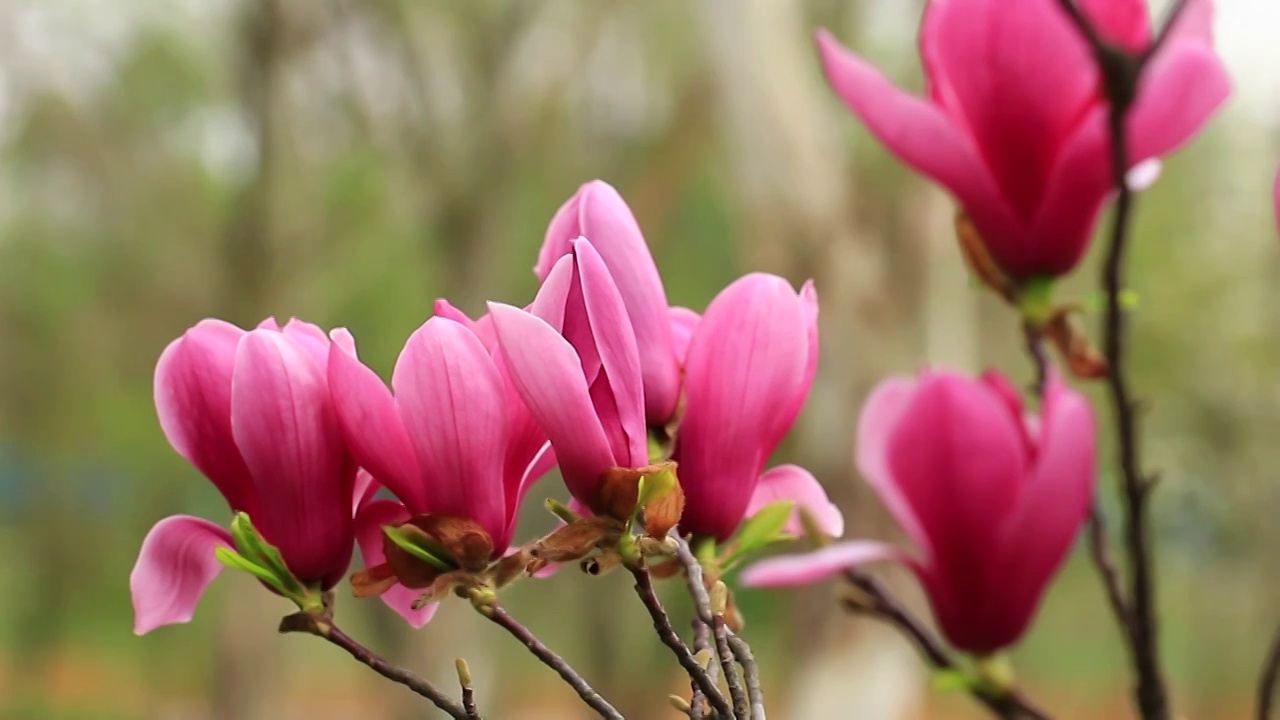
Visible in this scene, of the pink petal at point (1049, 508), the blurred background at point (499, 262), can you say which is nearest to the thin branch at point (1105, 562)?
the pink petal at point (1049, 508)

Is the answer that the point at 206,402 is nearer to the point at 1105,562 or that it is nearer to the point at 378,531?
the point at 378,531

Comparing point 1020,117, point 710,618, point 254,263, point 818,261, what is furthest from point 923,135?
point 254,263

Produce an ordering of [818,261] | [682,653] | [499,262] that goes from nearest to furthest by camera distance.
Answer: [682,653], [818,261], [499,262]

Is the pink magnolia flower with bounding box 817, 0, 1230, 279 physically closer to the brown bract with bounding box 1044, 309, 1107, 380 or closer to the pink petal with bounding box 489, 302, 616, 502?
the brown bract with bounding box 1044, 309, 1107, 380

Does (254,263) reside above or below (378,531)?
below

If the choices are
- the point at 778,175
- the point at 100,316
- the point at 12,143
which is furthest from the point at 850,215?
the point at 100,316

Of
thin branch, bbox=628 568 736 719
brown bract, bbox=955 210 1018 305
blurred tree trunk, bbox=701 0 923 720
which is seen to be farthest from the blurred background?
thin branch, bbox=628 568 736 719

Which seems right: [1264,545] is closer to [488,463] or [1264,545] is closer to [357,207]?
[357,207]
